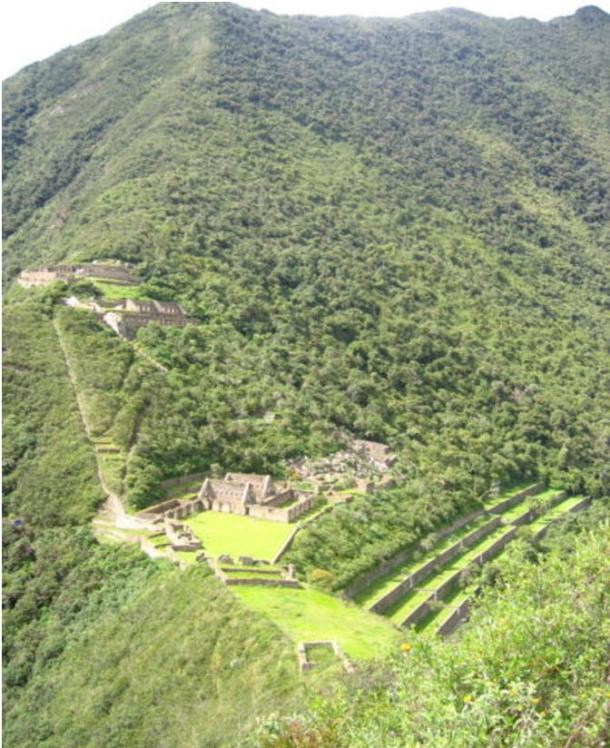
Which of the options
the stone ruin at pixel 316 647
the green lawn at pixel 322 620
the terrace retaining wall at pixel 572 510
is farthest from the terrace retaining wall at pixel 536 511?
the stone ruin at pixel 316 647

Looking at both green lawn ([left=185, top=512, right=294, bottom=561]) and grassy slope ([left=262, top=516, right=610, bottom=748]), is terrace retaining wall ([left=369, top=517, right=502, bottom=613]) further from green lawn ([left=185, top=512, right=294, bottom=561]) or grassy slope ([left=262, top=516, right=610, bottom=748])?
grassy slope ([left=262, top=516, right=610, bottom=748])

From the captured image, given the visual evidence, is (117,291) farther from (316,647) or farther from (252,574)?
(316,647)

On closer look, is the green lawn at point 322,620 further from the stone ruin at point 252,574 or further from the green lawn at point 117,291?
the green lawn at point 117,291

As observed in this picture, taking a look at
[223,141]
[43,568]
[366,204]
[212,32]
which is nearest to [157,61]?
[212,32]

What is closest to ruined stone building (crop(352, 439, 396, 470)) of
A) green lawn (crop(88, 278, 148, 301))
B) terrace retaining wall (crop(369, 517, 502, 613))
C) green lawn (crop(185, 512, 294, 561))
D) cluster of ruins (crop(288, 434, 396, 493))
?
cluster of ruins (crop(288, 434, 396, 493))

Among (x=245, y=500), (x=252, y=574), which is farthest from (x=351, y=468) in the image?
(x=252, y=574)

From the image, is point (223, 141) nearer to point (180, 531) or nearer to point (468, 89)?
point (180, 531)

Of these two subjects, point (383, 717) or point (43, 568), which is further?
point (43, 568)
